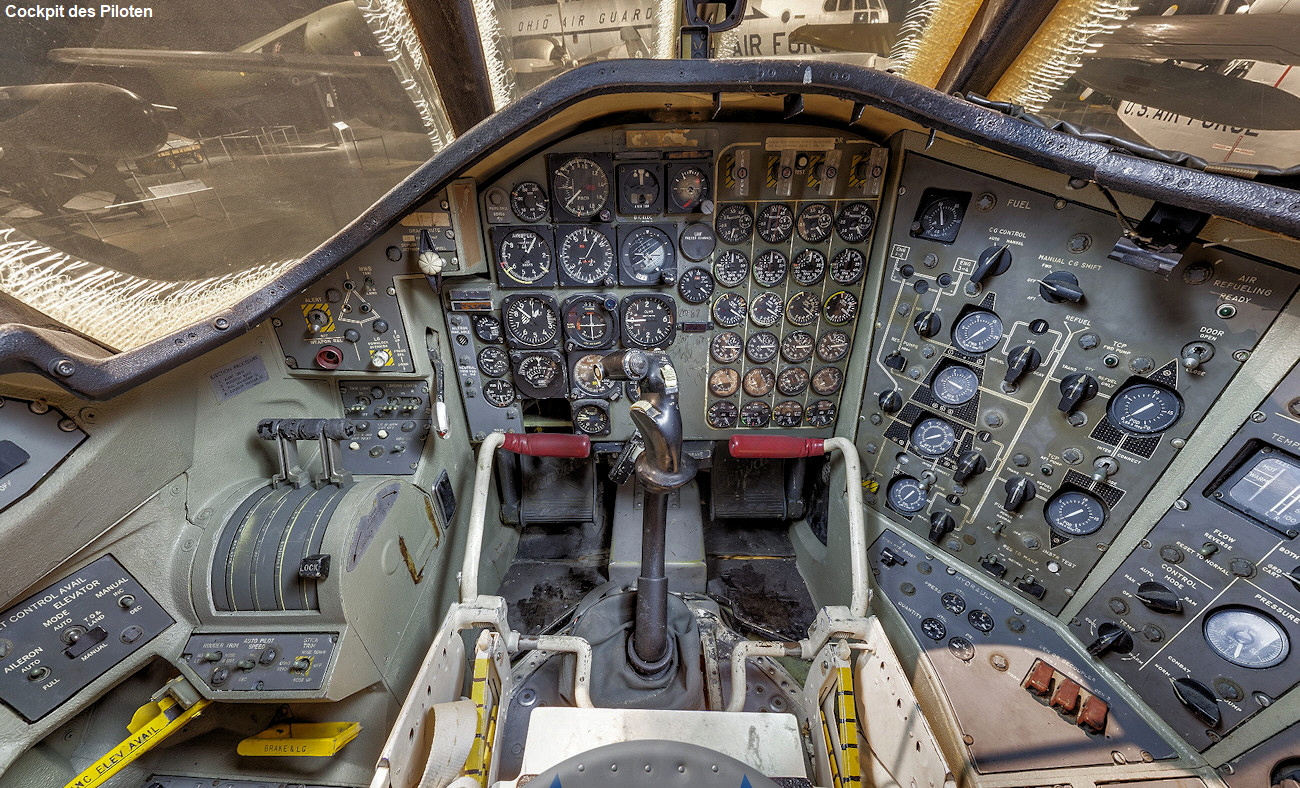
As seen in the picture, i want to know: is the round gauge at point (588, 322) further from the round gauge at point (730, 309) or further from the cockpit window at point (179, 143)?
the cockpit window at point (179, 143)

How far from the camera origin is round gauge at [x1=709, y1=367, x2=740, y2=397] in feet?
10.0

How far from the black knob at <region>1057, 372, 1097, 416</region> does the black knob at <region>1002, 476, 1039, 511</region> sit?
0.34 meters

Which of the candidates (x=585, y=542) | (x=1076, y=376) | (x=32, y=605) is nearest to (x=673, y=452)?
(x=1076, y=376)

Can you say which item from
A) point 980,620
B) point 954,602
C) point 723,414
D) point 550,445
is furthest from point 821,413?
point 550,445

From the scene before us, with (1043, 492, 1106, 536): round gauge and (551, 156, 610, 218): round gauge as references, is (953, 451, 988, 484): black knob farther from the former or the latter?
(551, 156, 610, 218): round gauge

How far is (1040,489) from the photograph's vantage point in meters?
1.96

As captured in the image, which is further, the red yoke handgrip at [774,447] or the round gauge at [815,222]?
the round gauge at [815,222]

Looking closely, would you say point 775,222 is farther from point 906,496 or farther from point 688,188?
point 906,496

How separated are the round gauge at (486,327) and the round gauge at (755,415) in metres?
1.70

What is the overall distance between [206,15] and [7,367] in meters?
0.95

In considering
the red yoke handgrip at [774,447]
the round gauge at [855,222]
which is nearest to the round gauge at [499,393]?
the red yoke handgrip at [774,447]

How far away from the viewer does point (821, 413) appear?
10.5 feet

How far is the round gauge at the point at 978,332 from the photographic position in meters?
2.04

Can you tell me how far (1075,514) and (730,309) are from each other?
6.08 feet
